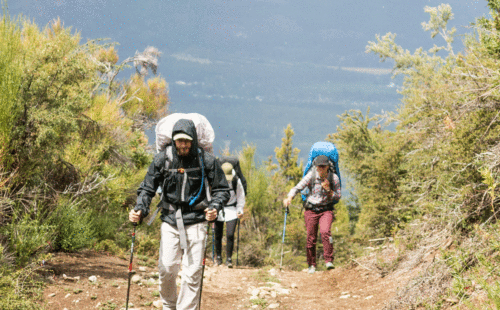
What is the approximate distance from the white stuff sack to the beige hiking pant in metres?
0.92

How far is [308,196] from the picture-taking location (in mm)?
8734

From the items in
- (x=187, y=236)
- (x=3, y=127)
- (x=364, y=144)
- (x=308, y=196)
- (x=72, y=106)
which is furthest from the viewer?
(x=364, y=144)

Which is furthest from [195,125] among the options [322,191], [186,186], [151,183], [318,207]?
[318,207]

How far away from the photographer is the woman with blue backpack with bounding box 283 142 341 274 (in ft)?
27.8

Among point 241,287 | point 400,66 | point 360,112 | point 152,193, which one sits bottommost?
point 241,287

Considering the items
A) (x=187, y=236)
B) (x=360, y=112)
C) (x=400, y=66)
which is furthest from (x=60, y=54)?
(x=400, y=66)

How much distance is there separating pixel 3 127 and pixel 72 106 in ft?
4.44

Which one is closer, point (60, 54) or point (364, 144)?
point (60, 54)

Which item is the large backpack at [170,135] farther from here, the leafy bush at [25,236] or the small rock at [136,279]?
the leafy bush at [25,236]

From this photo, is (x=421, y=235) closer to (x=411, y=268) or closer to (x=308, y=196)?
(x=411, y=268)

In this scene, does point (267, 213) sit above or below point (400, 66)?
below

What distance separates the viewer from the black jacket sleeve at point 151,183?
5.27 m

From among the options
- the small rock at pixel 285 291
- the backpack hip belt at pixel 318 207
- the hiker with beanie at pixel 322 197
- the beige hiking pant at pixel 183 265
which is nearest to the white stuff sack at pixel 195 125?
the beige hiking pant at pixel 183 265

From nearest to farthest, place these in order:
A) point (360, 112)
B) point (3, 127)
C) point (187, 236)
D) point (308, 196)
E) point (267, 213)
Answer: point (187, 236) → point (3, 127) → point (308, 196) → point (360, 112) → point (267, 213)
